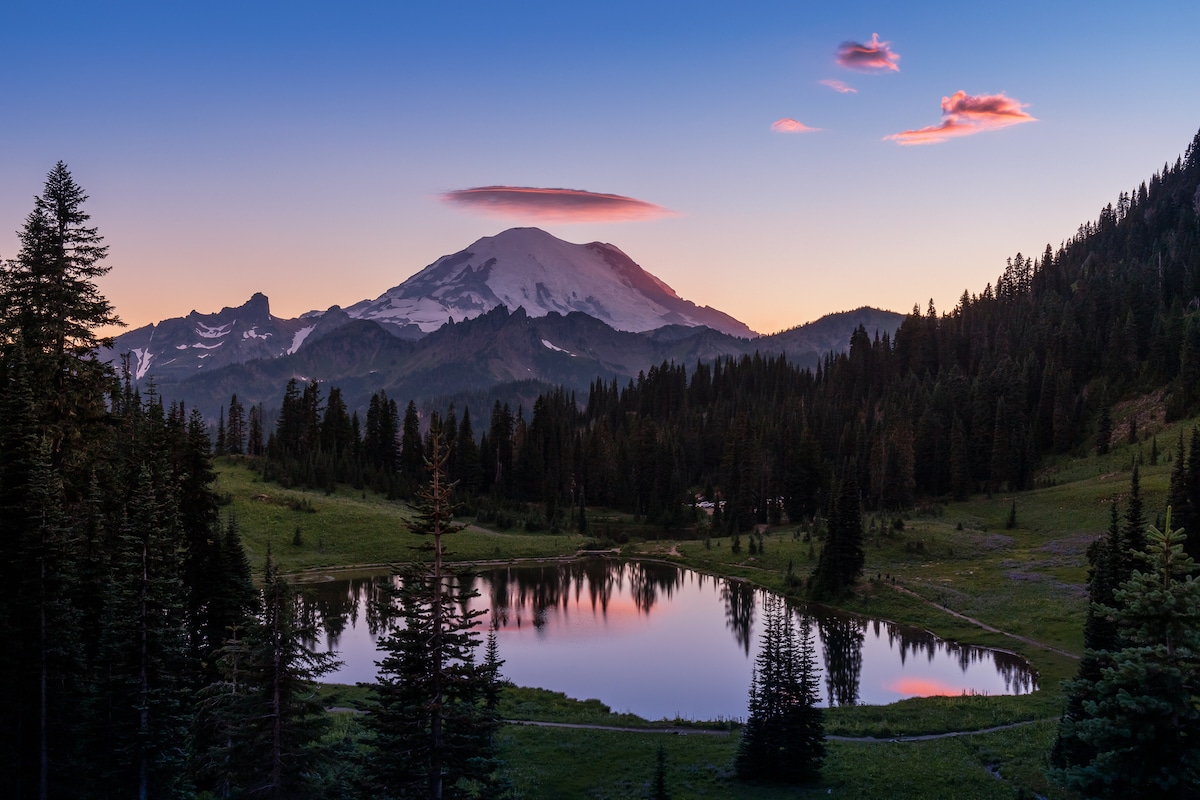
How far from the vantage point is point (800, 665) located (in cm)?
3475

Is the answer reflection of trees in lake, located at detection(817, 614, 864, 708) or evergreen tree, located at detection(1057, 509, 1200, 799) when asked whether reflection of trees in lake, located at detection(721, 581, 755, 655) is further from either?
evergreen tree, located at detection(1057, 509, 1200, 799)

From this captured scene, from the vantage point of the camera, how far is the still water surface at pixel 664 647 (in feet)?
183

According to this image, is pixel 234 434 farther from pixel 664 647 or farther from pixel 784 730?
pixel 784 730

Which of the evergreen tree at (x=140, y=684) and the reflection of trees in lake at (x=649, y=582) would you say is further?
the reflection of trees in lake at (x=649, y=582)

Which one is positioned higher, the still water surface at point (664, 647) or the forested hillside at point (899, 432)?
the forested hillside at point (899, 432)

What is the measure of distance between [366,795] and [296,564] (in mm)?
79880

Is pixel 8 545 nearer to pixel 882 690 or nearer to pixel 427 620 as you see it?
pixel 427 620

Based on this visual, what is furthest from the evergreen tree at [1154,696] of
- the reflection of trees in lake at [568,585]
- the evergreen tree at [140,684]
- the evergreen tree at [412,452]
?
the evergreen tree at [412,452]

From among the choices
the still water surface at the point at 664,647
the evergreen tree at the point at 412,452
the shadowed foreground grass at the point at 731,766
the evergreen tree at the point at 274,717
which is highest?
the evergreen tree at the point at 412,452

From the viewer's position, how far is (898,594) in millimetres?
77875

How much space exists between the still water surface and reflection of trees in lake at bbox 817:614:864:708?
0.12m

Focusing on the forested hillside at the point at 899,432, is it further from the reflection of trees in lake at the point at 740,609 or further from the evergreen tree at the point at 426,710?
the evergreen tree at the point at 426,710

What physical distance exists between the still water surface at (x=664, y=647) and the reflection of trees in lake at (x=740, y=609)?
15cm

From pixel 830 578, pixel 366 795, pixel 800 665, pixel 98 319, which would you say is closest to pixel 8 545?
pixel 98 319
